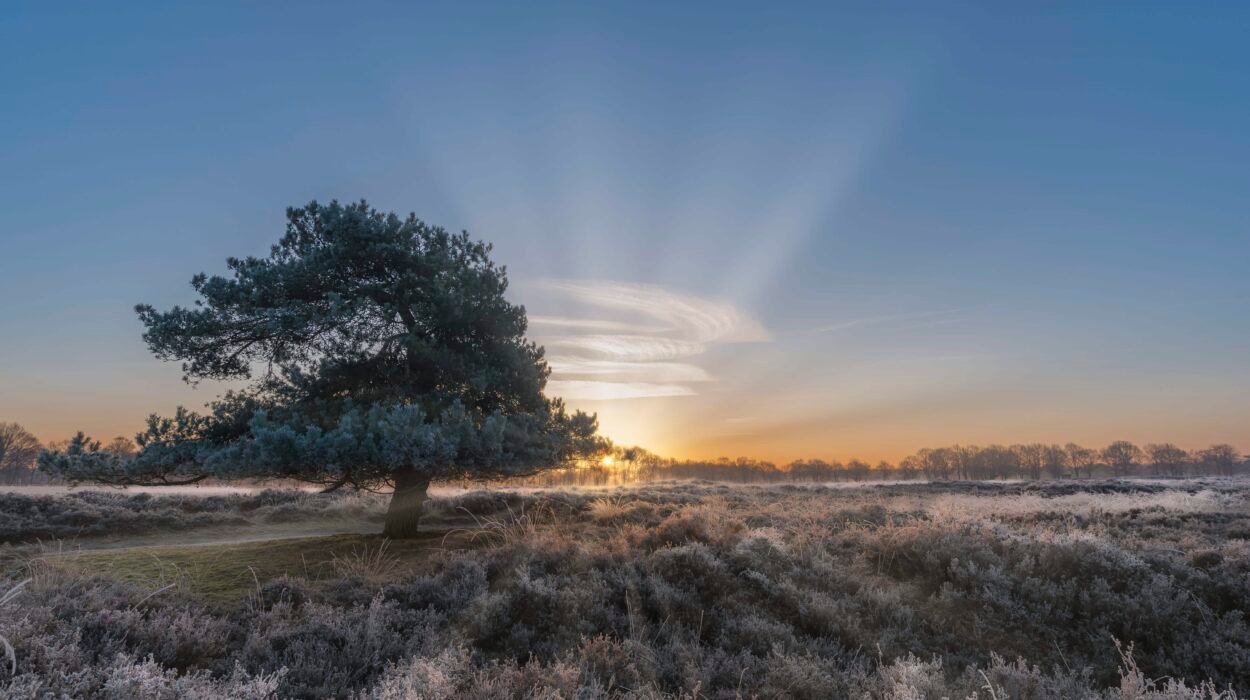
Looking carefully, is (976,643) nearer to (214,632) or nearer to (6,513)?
(214,632)

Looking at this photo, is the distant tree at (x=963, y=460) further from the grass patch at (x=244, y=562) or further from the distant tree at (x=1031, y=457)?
the grass patch at (x=244, y=562)

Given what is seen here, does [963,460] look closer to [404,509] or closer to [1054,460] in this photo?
[1054,460]

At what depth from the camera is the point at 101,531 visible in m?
16.1

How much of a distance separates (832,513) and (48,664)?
15.0 meters

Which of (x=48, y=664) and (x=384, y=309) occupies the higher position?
(x=384, y=309)

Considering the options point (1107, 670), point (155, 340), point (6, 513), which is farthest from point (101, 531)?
point (1107, 670)

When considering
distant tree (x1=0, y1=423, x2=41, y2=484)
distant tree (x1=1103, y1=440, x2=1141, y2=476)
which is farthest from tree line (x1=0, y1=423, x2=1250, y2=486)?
distant tree (x1=0, y1=423, x2=41, y2=484)

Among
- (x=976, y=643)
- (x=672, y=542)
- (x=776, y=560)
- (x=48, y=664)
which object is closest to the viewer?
(x=48, y=664)

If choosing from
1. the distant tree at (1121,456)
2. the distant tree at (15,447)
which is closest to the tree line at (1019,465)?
the distant tree at (1121,456)

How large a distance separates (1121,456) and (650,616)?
207 meters

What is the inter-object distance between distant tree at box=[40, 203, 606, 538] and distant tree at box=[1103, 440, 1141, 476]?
8025 inches

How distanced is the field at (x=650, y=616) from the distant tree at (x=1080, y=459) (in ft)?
609

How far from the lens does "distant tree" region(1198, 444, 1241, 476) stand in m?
152

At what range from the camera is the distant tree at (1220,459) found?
152m
